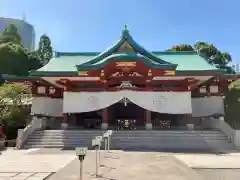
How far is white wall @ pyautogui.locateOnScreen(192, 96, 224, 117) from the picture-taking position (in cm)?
2144

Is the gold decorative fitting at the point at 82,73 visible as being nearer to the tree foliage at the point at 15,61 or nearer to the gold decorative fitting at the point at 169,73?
the gold decorative fitting at the point at 169,73

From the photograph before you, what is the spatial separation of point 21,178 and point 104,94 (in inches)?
485

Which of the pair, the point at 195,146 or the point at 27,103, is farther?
the point at 27,103

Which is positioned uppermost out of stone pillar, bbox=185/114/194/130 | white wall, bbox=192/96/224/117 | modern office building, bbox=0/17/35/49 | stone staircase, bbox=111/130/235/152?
modern office building, bbox=0/17/35/49

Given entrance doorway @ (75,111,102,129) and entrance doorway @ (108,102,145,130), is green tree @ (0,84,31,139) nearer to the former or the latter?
entrance doorway @ (75,111,102,129)

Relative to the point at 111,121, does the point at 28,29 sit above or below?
above

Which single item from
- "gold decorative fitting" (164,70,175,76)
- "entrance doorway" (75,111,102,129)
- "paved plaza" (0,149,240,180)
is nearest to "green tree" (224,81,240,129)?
A: "gold decorative fitting" (164,70,175,76)

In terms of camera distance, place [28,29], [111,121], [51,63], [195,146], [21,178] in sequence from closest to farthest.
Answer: [21,178] → [195,146] → [51,63] → [111,121] → [28,29]

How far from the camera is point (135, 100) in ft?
63.0

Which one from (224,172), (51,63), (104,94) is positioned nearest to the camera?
(224,172)

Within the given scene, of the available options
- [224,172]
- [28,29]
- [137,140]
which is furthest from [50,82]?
[28,29]

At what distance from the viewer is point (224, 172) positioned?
28.3ft

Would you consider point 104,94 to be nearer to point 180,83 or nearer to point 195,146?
point 180,83

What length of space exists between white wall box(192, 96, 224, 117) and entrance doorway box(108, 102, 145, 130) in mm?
5252
